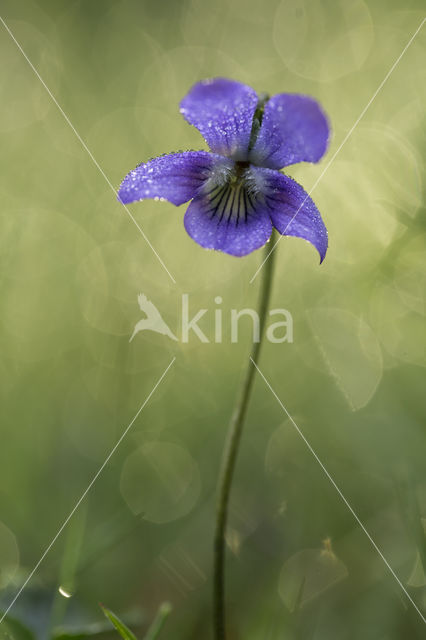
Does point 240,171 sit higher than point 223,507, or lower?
higher

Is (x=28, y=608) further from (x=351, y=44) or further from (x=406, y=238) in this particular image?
(x=351, y=44)

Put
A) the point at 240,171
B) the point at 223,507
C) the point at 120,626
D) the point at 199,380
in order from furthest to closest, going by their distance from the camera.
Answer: the point at 199,380, the point at 240,171, the point at 223,507, the point at 120,626

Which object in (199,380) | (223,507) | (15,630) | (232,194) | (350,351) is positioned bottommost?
(15,630)

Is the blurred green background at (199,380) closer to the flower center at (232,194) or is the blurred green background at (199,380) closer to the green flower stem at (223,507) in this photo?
the green flower stem at (223,507)

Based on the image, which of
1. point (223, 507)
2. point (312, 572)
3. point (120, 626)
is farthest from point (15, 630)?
point (312, 572)

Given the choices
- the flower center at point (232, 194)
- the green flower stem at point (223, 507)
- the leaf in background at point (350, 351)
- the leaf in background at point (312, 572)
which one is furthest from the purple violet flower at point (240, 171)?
the leaf in background at point (312, 572)

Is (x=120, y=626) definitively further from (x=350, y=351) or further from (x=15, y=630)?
(x=350, y=351)

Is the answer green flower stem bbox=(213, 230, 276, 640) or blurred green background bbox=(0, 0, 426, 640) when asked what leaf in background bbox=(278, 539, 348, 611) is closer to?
blurred green background bbox=(0, 0, 426, 640)
